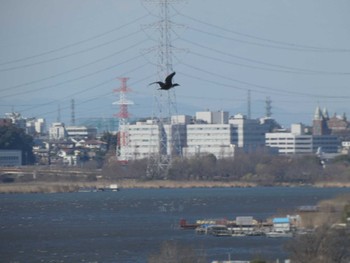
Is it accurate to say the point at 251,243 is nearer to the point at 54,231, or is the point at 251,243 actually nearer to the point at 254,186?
the point at 54,231

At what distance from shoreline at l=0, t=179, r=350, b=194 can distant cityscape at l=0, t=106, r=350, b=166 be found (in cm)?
732

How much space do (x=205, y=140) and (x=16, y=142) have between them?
21.1 metres

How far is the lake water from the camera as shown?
43.1 m

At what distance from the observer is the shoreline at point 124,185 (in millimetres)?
94438

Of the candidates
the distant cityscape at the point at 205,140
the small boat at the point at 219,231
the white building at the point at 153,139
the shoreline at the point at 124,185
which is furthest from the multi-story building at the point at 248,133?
the small boat at the point at 219,231

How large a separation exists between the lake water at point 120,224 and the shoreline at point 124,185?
Answer: 1109 mm

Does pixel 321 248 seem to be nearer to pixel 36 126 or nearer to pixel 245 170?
pixel 245 170

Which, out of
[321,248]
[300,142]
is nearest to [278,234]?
[321,248]

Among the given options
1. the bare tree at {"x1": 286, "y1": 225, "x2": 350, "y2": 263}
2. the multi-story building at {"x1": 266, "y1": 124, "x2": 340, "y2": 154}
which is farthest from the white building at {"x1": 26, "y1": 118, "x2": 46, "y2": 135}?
the bare tree at {"x1": 286, "y1": 225, "x2": 350, "y2": 263}

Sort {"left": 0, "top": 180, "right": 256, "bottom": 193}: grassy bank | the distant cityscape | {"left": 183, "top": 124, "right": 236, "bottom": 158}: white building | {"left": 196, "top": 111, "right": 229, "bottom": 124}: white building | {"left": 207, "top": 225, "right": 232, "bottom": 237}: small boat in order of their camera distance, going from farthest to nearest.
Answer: {"left": 196, "top": 111, "right": 229, "bottom": 124}: white building < {"left": 183, "top": 124, "right": 236, "bottom": 158}: white building < the distant cityscape < {"left": 0, "top": 180, "right": 256, "bottom": 193}: grassy bank < {"left": 207, "top": 225, "right": 232, "bottom": 237}: small boat

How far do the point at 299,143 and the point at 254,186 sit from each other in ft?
104

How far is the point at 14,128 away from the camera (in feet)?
370

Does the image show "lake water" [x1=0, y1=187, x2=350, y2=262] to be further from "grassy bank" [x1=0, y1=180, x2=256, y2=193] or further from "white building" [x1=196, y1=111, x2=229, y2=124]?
"white building" [x1=196, y1=111, x2=229, y2=124]

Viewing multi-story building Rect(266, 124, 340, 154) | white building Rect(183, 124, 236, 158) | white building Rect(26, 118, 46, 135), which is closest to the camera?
white building Rect(183, 124, 236, 158)
